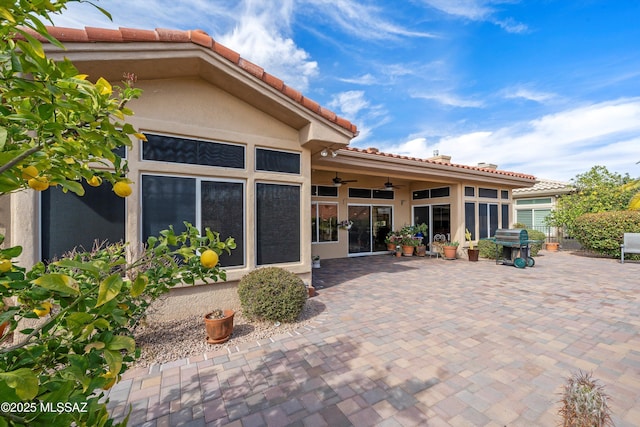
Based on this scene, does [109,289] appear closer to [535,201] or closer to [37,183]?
[37,183]

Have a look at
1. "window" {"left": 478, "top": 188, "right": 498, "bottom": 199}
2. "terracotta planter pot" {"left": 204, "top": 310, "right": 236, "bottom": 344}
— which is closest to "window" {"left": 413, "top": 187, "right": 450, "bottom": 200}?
"window" {"left": 478, "top": 188, "right": 498, "bottom": 199}

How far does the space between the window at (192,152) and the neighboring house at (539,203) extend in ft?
58.4

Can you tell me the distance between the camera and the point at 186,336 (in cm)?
404

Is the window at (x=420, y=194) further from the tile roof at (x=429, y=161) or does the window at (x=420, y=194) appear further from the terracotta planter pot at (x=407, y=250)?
the terracotta planter pot at (x=407, y=250)

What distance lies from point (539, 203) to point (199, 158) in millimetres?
20902

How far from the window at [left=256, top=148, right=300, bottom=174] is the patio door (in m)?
6.20

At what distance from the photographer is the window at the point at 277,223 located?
546 centimetres

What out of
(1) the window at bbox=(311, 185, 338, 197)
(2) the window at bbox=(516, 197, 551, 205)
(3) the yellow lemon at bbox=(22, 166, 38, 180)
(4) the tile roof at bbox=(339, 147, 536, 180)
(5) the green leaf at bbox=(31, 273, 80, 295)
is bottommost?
(5) the green leaf at bbox=(31, 273, 80, 295)

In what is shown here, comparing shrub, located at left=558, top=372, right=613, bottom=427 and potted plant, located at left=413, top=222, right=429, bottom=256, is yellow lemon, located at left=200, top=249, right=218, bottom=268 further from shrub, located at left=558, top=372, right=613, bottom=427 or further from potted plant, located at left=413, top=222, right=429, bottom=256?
potted plant, located at left=413, top=222, right=429, bottom=256

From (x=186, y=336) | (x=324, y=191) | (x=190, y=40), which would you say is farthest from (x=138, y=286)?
(x=324, y=191)

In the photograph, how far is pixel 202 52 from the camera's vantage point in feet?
14.4

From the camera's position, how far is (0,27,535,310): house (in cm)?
388

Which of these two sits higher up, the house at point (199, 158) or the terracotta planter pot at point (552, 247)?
the house at point (199, 158)

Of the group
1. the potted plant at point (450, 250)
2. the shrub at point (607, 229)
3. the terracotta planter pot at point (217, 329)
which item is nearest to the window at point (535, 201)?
the shrub at point (607, 229)
